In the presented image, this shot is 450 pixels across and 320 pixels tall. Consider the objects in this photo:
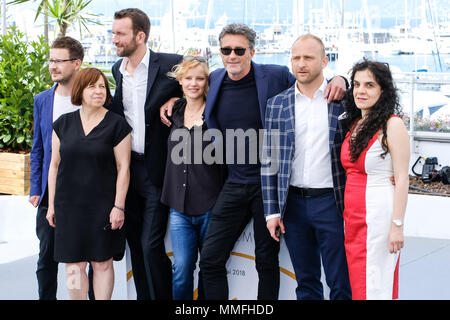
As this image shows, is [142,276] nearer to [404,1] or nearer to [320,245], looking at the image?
[320,245]

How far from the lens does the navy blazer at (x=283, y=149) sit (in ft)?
9.49

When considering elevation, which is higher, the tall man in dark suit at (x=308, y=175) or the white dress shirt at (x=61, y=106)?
the white dress shirt at (x=61, y=106)

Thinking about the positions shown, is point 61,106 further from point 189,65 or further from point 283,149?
point 283,149

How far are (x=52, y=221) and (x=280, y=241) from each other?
129cm

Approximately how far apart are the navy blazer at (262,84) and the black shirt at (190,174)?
0.30 ft

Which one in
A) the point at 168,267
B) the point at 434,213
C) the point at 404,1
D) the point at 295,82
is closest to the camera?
the point at 295,82

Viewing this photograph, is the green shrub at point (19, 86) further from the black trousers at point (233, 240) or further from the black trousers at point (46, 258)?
the black trousers at point (233, 240)

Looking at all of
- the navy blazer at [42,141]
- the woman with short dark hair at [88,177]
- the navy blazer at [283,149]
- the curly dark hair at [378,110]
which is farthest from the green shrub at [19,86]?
the curly dark hair at [378,110]

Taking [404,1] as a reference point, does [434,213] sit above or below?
below

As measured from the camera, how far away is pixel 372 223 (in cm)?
267

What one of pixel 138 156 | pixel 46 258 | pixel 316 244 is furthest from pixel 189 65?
pixel 46 258

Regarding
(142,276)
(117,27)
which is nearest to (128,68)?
(117,27)

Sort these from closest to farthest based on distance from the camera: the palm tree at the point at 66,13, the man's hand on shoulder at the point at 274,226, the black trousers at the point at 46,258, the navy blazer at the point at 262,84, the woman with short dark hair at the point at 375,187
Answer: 1. the woman with short dark hair at the point at 375,187
2. the man's hand on shoulder at the point at 274,226
3. the navy blazer at the point at 262,84
4. the black trousers at the point at 46,258
5. the palm tree at the point at 66,13
